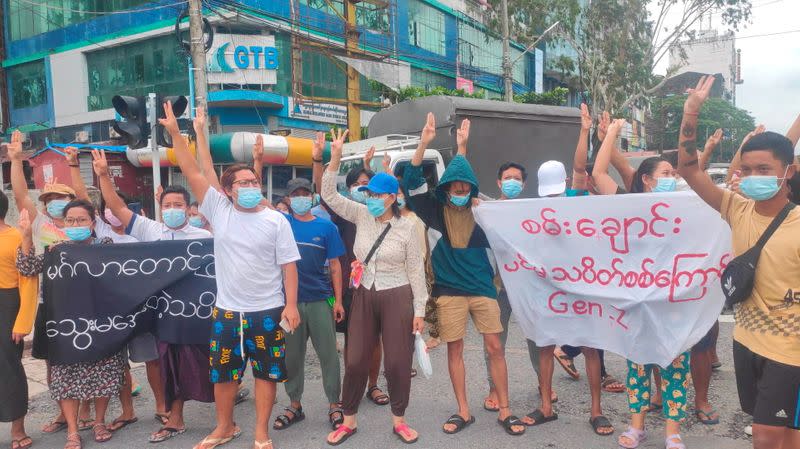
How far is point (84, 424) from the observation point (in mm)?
4262

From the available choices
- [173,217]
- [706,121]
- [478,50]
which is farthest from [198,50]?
[706,121]

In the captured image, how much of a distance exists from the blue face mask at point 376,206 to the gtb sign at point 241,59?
1800 cm

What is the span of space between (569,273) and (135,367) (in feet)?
13.5

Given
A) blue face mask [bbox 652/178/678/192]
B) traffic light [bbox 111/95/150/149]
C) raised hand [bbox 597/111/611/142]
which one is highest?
traffic light [bbox 111/95/150/149]

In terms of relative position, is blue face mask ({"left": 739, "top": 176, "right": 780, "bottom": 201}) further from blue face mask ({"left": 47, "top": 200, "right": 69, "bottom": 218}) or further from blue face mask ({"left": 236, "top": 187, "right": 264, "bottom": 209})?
blue face mask ({"left": 47, "top": 200, "right": 69, "bottom": 218})

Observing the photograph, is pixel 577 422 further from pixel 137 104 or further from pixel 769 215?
pixel 137 104

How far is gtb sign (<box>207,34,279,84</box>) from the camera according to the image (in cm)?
2041

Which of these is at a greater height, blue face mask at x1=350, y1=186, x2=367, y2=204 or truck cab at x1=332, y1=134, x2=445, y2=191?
truck cab at x1=332, y1=134, x2=445, y2=191

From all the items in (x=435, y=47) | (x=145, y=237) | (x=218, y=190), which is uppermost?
(x=435, y=47)

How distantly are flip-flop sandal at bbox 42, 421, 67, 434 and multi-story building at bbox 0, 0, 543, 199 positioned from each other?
40.7 ft

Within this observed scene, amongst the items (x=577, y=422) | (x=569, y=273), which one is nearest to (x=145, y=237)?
(x=569, y=273)

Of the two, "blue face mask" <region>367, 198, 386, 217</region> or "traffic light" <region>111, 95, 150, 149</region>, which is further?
"traffic light" <region>111, 95, 150, 149</region>

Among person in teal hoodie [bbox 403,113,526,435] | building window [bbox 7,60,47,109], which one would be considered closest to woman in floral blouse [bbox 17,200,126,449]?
person in teal hoodie [bbox 403,113,526,435]

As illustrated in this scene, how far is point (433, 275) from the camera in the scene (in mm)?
4203
